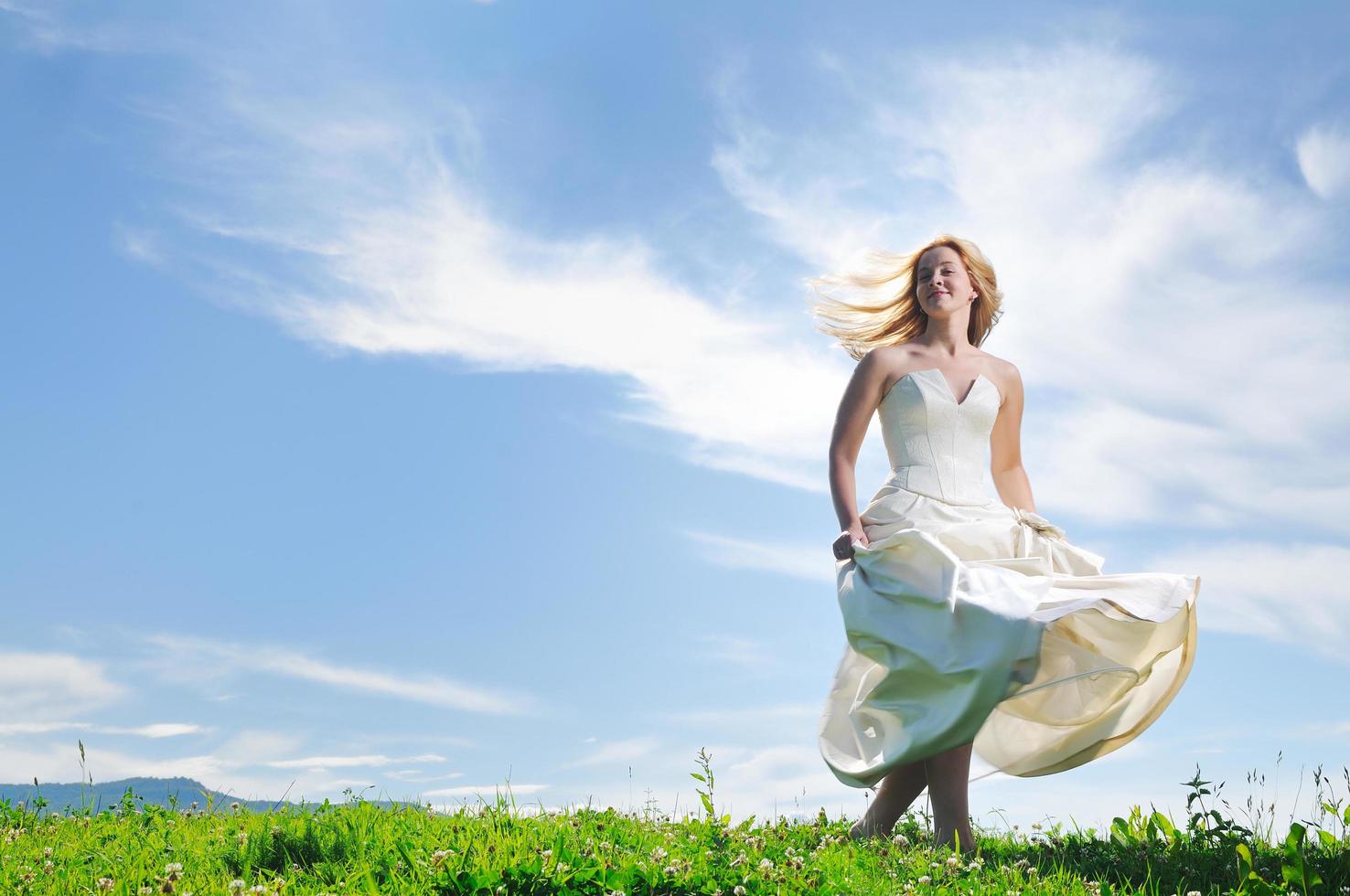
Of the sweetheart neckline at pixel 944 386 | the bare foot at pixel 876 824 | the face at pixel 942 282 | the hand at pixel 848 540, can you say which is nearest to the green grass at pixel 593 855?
the bare foot at pixel 876 824

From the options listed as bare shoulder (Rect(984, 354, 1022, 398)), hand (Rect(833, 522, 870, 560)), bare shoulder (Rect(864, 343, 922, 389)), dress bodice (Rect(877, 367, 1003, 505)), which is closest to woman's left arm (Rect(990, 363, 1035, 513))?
bare shoulder (Rect(984, 354, 1022, 398))

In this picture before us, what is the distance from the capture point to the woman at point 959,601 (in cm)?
667

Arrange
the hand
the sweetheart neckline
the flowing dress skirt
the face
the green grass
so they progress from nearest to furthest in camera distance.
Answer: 1. the green grass
2. the flowing dress skirt
3. the hand
4. the sweetheart neckline
5. the face

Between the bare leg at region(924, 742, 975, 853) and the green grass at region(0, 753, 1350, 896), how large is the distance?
18 cm

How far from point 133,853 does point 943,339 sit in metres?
5.99

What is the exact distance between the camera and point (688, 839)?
6246 mm

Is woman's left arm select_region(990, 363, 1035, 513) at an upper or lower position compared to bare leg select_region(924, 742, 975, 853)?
upper

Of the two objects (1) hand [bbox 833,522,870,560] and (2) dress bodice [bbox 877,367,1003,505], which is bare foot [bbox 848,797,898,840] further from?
(2) dress bodice [bbox 877,367,1003,505]

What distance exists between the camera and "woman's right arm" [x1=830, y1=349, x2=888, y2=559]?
768 cm

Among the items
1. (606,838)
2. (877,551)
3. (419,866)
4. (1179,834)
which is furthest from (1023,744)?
(419,866)

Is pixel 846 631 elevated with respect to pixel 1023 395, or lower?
lower

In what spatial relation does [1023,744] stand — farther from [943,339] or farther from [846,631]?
[943,339]

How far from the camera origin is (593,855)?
5.38m

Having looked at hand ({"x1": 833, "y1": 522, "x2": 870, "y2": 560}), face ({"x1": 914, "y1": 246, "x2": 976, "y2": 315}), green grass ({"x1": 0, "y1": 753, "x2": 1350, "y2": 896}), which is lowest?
green grass ({"x1": 0, "y1": 753, "x2": 1350, "y2": 896})
